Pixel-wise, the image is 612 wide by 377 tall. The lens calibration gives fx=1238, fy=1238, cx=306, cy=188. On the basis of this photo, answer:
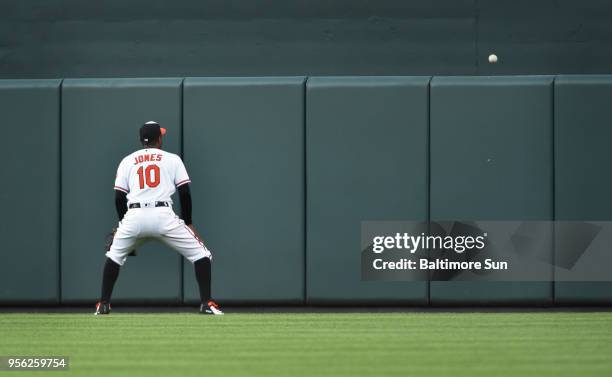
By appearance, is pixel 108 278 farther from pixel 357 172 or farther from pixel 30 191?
pixel 357 172

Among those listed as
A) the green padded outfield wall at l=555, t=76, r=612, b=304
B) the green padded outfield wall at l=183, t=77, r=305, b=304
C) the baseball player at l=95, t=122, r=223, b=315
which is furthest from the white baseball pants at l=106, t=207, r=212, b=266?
the green padded outfield wall at l=555, t=76, r=612, b=304

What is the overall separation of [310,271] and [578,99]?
2.82 meters

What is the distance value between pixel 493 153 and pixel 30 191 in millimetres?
4212

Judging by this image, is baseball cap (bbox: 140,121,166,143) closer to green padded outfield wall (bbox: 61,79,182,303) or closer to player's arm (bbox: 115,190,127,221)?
player's arm (bbox: 115,190,127,221)

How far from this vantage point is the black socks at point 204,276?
990cm

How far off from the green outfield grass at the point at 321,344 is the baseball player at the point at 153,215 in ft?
1.23

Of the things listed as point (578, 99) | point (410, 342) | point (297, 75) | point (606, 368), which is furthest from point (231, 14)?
point (606, 368)

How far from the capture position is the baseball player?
9.91 m

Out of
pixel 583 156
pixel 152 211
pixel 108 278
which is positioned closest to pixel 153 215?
pixel 152 211

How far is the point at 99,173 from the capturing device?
444 inches

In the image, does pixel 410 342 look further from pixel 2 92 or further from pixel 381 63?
pixel 2 92

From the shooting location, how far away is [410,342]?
7.54 meters

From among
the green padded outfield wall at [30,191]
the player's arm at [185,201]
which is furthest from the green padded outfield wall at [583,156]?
the green padded outfield wall at [30,191]

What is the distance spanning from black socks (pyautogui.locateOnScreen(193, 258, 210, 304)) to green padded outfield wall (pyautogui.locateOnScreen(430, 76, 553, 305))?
2232 millimetres
